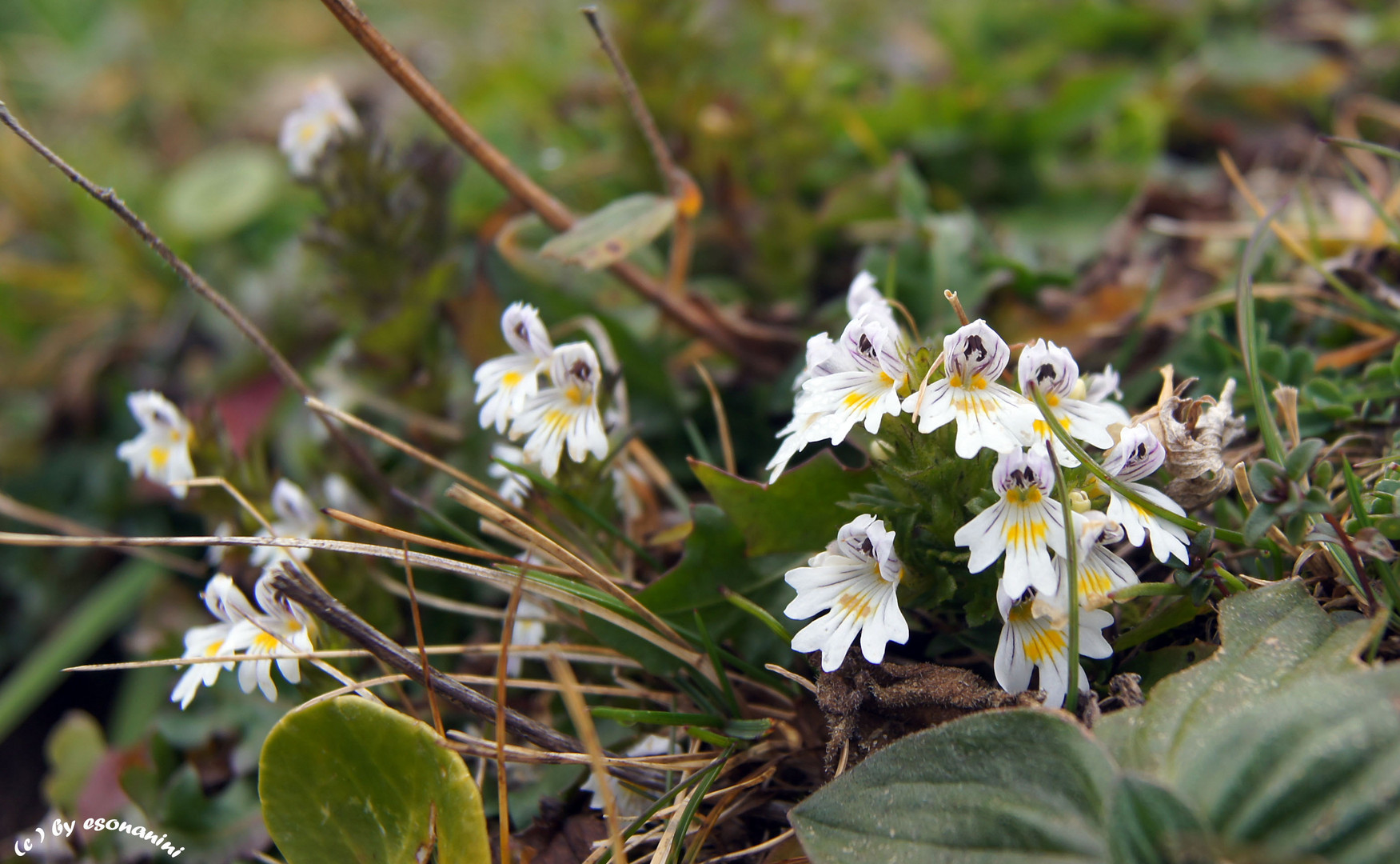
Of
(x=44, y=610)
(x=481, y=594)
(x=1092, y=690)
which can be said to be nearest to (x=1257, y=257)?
(x=1092, y=690)

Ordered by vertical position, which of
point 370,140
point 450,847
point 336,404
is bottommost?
point 450,847

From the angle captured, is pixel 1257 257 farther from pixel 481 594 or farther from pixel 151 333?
pixel 151 333

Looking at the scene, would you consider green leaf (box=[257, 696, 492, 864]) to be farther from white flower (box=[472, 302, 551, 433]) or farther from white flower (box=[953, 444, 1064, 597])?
white flower (box=[953, 444, 1064, 597])

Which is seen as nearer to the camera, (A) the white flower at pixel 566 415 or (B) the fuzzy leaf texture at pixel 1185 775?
(B) the fuzzy leaf texture at pixel 1185 775

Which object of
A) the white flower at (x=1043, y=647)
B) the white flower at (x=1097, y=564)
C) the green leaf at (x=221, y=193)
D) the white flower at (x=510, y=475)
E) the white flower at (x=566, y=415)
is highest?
the green leaf at (x=221, y=193)

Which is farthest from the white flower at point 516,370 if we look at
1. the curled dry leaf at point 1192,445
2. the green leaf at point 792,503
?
the curled dry leaf at point 1192,445

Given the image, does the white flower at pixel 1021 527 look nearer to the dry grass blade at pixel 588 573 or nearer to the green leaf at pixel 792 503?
the green leaf at pixel 792 503

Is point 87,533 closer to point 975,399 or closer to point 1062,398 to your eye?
point 975,399

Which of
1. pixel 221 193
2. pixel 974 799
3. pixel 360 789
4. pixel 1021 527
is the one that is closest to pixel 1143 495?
pixel 1021 527
